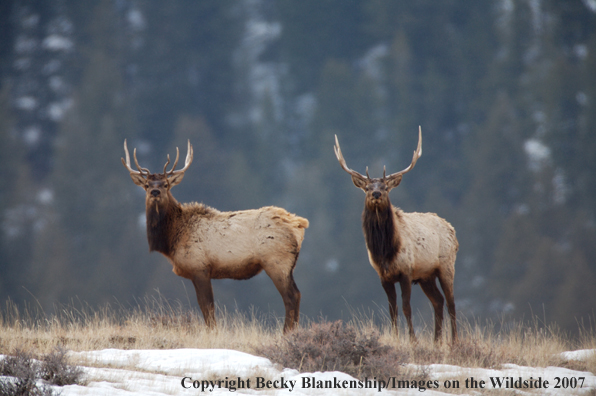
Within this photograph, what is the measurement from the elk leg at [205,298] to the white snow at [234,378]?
2.31m

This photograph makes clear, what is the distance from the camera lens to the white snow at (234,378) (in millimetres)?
6387

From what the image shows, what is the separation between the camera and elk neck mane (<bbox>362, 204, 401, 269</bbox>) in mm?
9867

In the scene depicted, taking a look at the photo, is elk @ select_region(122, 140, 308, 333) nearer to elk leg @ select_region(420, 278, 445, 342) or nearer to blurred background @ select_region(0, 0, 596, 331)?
elk leg @ select_region(420, 278, 445, 342)

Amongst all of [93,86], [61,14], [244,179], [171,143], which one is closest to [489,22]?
[244,179]

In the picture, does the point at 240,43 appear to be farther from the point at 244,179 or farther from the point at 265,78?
the point at 244,179

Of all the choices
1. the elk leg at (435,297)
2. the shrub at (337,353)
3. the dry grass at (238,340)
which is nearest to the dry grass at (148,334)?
the dry grass at (238,340)

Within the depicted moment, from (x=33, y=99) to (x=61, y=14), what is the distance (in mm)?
12157

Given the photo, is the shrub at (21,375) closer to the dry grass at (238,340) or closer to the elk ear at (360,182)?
the dry grass at (238,340)

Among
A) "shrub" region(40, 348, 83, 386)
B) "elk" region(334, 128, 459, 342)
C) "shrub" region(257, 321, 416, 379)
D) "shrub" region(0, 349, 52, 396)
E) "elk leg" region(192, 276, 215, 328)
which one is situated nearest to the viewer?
A: "shrub" region(0, 349, 52, 396)

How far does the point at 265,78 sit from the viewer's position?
66.2m

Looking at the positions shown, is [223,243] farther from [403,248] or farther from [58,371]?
[58,371]

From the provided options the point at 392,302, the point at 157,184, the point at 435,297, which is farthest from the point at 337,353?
the point at 157,184

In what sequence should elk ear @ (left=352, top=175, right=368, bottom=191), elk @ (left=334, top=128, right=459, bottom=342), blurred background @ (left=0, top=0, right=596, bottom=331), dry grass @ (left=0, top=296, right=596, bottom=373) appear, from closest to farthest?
dry grass @ (left=0, top=296, right=596, bottom=373)
elk @ (left=334, top=128, right=459, bottom=342)
elk ear @ (left=352, top=175, right=368, bottom=191)
blurred background @ (left=0, top=0, right=596, bottom=331)

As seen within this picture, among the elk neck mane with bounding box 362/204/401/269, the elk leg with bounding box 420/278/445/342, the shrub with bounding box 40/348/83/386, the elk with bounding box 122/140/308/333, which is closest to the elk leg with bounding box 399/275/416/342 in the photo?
the elk neck mane with bounding box 362/204/401/269
